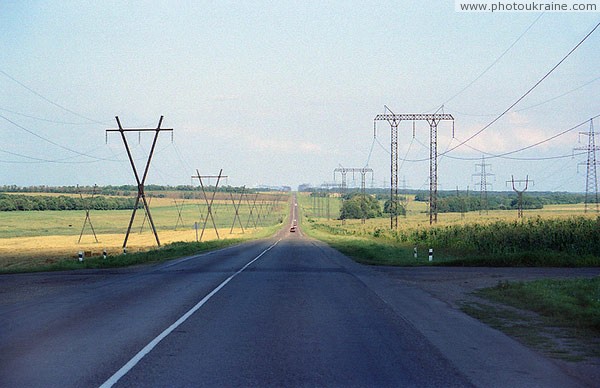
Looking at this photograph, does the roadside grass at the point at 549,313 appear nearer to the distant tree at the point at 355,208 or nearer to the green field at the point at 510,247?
the green field at the point at 510,247

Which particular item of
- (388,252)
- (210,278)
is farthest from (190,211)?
(210,278)

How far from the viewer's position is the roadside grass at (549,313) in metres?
11.4

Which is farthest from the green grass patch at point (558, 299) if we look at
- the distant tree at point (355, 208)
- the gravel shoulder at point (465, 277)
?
the distant tree at point (355, 208)

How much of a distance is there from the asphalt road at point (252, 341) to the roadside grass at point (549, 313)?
666mm

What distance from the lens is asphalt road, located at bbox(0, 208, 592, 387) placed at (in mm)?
8344

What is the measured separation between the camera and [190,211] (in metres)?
193

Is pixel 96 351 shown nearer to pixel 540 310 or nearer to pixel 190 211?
pixel 540 310

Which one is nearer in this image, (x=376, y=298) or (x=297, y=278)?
(x=376, y=298)

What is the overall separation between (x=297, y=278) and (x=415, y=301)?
7.43 meters

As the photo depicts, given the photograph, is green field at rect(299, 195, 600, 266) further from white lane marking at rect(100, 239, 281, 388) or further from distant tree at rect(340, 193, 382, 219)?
distant tree at rect(340, 193, 382, 219)

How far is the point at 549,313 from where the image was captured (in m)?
15.5

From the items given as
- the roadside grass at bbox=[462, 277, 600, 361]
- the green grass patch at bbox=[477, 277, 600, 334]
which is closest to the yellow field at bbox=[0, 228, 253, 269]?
the green grass patch at bbox=[477, 277, 600, 334]

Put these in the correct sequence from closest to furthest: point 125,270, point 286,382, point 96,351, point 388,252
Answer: point 286,382 → point 96,351 → point 125,270 → point 388,252

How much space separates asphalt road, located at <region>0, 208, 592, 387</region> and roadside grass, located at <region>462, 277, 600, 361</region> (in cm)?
67
